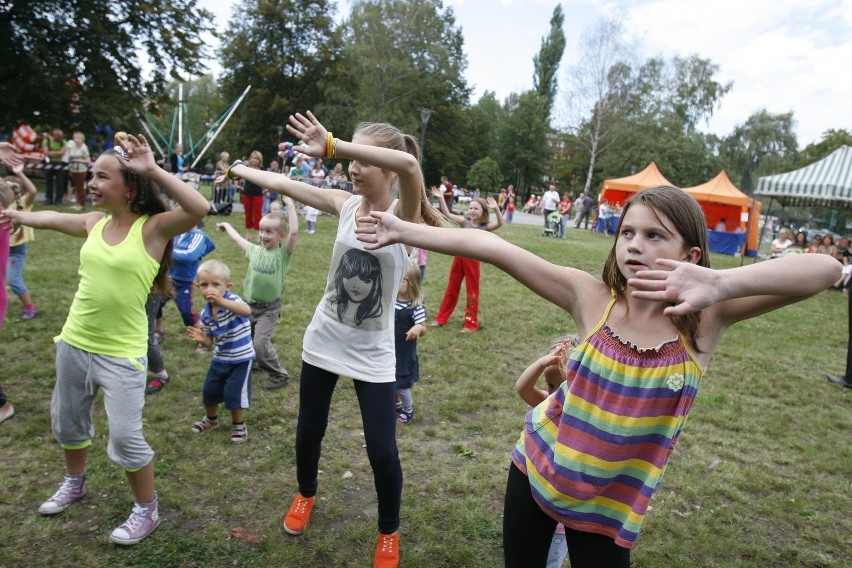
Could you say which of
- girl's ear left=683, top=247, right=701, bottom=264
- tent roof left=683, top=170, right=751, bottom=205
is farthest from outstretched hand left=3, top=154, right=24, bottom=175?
tent roof left=683, top=170, right=751, bottom=205

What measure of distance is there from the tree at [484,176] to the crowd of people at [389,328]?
4918cm

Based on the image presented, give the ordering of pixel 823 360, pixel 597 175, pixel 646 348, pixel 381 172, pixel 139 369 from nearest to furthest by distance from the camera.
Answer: pixel 646 348, pixel 381 172, pixel 139 369, pixel 823 360, pixel 597 175

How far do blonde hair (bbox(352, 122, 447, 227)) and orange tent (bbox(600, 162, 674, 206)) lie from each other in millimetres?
25327

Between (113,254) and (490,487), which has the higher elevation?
(113,254)

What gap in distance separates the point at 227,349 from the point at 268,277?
1.06 m

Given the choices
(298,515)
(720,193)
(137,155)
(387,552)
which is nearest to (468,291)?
(298,515)

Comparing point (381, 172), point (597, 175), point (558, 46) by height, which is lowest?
point (381, 172)

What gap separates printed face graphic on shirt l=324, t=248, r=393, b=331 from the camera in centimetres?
282

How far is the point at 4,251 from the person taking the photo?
416cm

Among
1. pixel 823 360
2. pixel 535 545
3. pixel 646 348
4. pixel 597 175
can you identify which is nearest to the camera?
pixel 646 348

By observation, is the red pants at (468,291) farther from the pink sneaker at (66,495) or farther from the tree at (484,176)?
the tree at (484,176)

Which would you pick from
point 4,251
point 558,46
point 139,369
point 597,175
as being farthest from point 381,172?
point 558,46

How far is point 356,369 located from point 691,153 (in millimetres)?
47632

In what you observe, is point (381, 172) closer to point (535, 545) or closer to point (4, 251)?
point (535, 545)
